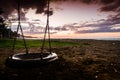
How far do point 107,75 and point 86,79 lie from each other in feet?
4.12

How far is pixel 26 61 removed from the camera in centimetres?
800

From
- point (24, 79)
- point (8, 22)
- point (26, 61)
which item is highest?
point (8, 22)

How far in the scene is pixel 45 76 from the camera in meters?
8.78

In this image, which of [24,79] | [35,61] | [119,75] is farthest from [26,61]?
[119,75]

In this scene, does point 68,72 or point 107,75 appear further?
point 68,72

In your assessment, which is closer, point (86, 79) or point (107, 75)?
point (86, 79)

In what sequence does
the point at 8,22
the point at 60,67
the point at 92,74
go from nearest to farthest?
the point at 92,74
the point at 60,67
the point at 8,22

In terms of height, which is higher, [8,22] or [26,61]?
[8,22]

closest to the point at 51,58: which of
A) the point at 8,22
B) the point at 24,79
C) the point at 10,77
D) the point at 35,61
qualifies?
the point at 35,61

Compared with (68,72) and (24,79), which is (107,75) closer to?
(68,72)

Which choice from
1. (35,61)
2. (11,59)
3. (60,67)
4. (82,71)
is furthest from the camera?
(60,67)

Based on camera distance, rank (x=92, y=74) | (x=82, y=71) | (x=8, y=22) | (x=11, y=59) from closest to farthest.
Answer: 1. (x=11, y=59)
2. (x=92, y=74)
3. (x=82, y=71)
4. (x=8, y=22)

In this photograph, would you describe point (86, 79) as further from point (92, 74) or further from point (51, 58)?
point (51, 58)

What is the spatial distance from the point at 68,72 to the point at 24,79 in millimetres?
2245
